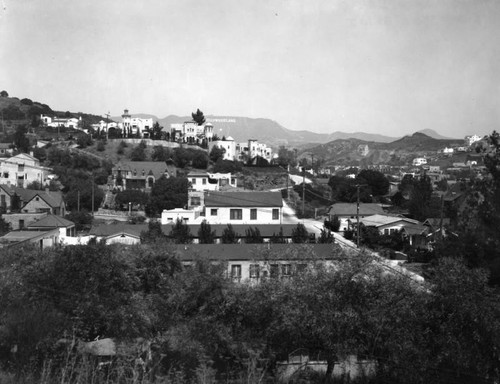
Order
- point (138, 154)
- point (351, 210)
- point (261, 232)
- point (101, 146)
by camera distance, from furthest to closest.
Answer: point (101, 146) < point (138, 154) < point (351, 210) < point (261, 232)

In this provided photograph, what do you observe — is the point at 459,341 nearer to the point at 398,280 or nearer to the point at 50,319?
the point at 398,280

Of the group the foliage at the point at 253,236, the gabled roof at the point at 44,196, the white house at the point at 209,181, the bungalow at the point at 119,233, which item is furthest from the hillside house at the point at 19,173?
the foliage at the point at 253,236

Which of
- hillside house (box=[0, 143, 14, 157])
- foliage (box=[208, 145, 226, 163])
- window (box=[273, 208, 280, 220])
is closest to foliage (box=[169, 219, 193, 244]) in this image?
window (box=[273, 208, 280, 220])

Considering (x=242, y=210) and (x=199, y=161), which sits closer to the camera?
(x=242, y=210)

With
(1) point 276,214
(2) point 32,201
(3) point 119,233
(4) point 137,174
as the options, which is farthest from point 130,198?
(3) point 119,233

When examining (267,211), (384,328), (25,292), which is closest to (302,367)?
(384,328)

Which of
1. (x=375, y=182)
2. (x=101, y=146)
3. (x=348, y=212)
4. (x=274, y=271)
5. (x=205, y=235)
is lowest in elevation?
(x=205, y=235)

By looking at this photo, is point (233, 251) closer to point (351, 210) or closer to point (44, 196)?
point (351, 210)
